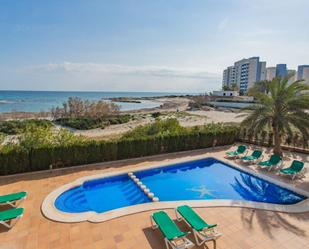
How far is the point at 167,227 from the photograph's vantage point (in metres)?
5.27

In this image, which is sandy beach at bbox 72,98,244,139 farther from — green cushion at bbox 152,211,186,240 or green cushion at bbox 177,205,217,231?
green cushion at bbox 152,211,186,240

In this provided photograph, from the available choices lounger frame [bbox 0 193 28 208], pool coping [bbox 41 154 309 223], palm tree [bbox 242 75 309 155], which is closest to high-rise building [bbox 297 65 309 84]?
palm tree [bbox 242 75 309 155]

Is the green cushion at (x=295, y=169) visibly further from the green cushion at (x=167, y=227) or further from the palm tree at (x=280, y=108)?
the green cushion at (x=167, y=227)

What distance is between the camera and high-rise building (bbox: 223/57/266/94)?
10425cm

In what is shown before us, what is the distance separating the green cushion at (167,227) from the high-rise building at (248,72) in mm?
103821

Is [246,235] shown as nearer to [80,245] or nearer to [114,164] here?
[80,245]

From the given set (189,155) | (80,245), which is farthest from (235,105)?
(80,245)

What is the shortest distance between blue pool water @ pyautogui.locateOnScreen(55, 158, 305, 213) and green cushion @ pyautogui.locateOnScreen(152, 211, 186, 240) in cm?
257

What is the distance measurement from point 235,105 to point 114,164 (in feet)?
179

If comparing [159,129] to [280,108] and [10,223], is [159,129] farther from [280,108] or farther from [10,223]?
[10,223]

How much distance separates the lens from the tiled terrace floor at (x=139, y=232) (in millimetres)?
5211

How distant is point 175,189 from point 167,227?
433 cm

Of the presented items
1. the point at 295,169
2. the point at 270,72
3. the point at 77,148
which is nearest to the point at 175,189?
the point at 77,148

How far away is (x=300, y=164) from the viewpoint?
9789mm
